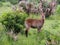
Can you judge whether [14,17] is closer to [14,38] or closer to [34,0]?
[14,38]

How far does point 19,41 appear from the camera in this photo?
430 inches

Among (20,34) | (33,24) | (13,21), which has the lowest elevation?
(20,34)

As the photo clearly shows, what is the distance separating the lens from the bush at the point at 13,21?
37.9 feet

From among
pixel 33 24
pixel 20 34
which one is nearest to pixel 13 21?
pixel 20 34

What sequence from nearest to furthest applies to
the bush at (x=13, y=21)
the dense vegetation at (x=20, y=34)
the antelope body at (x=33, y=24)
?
the dense vegetation at (x=20, y=34)
the bush at (x=13, y=21)
the antelope body at (x=33, y=24)

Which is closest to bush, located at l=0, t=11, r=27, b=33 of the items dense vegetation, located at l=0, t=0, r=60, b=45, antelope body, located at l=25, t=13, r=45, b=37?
dense vegetation, located at l=0, t=0, r=60, b=45

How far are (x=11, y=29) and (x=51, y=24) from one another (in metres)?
3.77

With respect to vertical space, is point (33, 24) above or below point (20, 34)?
above

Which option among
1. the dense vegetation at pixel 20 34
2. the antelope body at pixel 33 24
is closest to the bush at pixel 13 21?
the dense vegetation at pixel 20 34

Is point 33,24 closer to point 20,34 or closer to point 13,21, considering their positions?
point 20,34

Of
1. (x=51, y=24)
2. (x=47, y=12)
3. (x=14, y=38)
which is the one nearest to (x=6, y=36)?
(x=14, y=38)

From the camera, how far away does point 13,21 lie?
11508 millimetres

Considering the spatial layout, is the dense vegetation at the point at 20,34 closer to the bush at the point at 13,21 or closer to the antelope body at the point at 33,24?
the bush at the point at 13,21

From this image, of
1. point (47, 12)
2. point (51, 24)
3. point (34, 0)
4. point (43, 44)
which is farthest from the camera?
point (34, 0)
